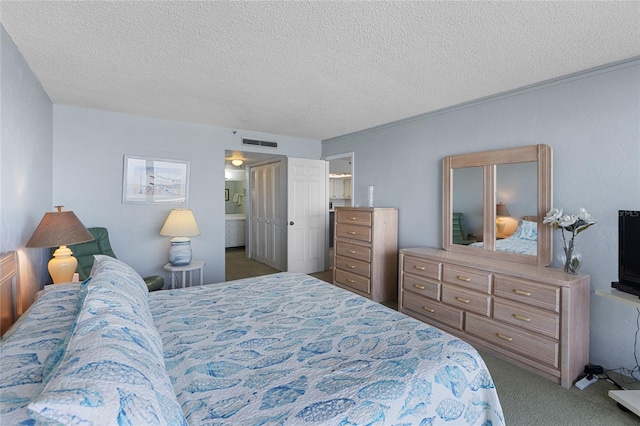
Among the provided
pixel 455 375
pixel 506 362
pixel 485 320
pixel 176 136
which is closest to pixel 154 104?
pixel 176 136

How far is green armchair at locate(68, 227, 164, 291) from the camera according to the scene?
10.6ft

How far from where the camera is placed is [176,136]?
4199 mm

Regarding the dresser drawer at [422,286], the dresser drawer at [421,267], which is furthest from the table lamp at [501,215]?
the dresser drawer at [422,286]

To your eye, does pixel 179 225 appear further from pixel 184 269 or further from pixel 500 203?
pixel 500 203

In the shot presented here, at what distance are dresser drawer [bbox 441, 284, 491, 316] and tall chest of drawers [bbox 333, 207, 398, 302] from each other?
3.38 feet

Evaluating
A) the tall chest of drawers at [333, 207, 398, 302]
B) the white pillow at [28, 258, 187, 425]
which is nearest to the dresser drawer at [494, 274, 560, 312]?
the tall chest of drawers at [333, 207, 398, 302]

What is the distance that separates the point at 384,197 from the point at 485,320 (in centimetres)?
214

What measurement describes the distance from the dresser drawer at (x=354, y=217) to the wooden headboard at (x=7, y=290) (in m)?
3.29

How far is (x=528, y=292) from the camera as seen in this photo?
2408 mm

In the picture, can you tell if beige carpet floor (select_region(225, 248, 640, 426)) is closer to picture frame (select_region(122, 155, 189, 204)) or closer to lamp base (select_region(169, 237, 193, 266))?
lamp base (select_region(169, 237, 193, 266))

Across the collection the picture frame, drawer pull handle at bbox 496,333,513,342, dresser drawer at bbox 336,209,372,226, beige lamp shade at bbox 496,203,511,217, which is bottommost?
drawer pull handle at bbox 496,333,513,342

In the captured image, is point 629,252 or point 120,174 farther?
point 120,174

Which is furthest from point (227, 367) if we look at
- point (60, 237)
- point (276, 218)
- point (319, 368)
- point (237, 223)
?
point (237, 223)

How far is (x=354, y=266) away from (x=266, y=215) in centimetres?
→ 267
